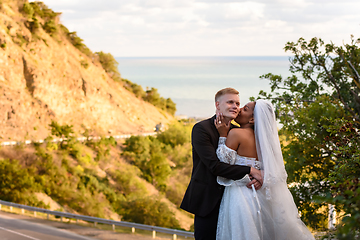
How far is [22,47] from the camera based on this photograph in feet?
131

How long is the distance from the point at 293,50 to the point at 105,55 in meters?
44.1

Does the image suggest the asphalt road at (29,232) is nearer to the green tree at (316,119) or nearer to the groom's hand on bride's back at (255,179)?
the green tree at (316,119)

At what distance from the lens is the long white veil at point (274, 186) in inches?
155

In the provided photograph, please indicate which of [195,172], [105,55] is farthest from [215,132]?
[105,55]

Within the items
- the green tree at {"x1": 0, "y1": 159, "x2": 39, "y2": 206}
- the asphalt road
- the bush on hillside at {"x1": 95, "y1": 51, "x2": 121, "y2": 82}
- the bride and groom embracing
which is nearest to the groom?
the bride and groom embracing

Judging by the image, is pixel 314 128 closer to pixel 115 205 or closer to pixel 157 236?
pixel 157 236

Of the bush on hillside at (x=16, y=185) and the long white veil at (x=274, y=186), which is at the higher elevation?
the long white veil at (x=274, y=186)

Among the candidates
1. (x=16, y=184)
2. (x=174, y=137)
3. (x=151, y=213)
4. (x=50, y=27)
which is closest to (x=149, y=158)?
(x=174, y=137)

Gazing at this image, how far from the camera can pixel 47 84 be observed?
40.5m

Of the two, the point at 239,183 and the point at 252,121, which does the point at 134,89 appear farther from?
the point at 239,183

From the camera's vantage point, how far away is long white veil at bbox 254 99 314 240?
155 inches

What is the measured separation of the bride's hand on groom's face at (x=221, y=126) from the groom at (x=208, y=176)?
5 centimetres

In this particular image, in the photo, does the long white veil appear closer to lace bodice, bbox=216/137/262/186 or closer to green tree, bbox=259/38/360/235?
lace bodice, bbox=216/137/262/186

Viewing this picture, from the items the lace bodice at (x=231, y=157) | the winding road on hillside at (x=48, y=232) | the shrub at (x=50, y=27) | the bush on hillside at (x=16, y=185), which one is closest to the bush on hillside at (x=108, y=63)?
the shrub at (x=50, y=27)
